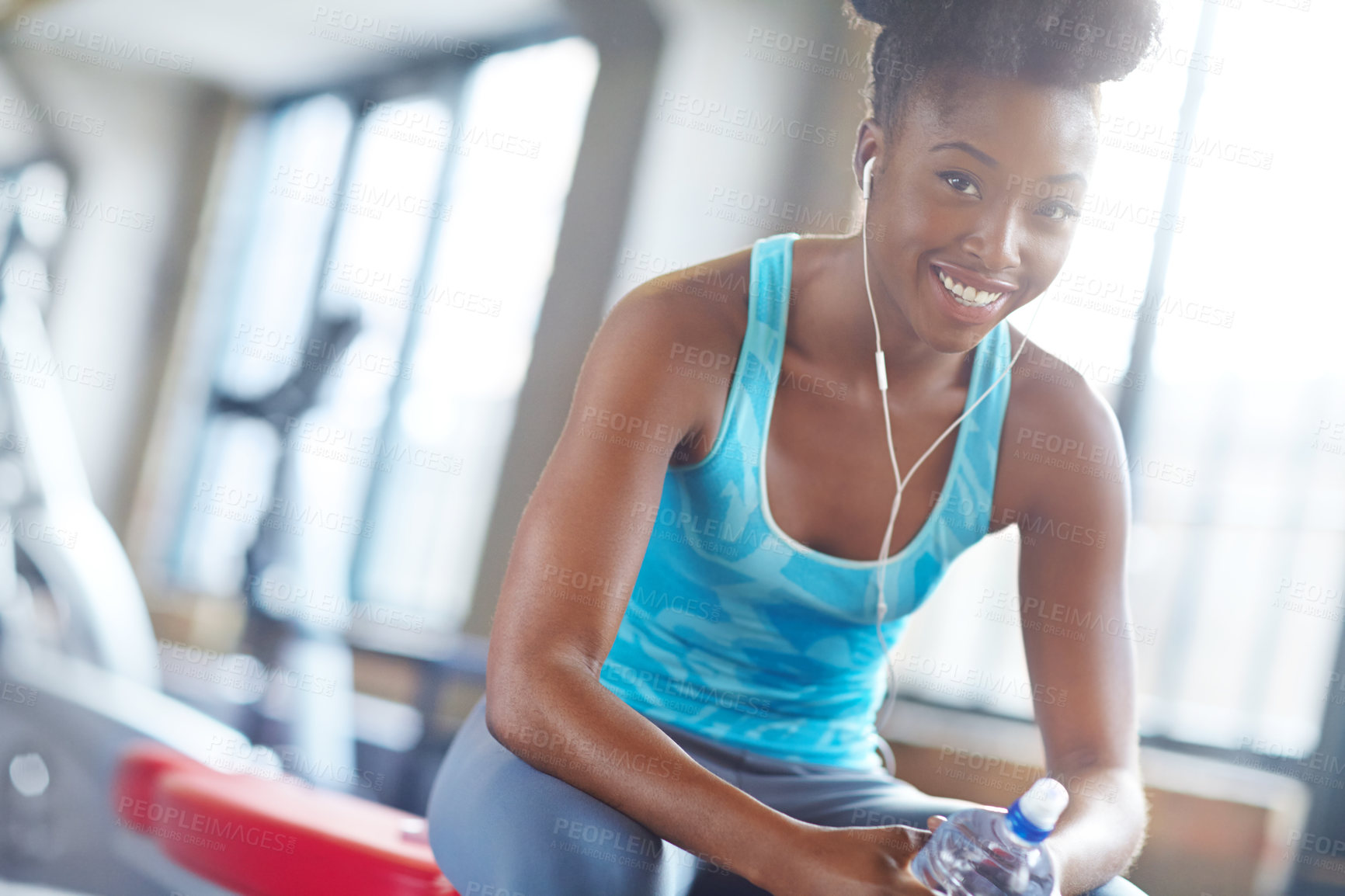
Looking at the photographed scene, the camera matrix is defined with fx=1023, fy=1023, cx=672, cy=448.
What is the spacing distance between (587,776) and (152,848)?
3.33ft

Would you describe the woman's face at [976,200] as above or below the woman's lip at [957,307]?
above

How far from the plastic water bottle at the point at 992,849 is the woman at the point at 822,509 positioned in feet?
0.32

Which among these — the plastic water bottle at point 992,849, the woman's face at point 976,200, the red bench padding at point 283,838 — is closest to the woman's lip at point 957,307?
the woman's face at point 976,200

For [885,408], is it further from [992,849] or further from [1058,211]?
[992,849]

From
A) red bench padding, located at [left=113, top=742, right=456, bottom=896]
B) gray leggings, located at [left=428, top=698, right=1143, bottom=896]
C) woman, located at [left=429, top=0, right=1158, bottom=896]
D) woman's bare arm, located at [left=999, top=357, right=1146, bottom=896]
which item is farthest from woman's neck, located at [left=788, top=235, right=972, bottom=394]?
red bench padding, located at [left=113, top=742, right=456, bottom=896]

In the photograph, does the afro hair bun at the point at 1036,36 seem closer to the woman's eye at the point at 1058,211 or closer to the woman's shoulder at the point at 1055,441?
the woman's eye at the point at 1058,211

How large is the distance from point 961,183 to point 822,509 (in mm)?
325

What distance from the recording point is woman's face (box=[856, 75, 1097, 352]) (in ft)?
2.97

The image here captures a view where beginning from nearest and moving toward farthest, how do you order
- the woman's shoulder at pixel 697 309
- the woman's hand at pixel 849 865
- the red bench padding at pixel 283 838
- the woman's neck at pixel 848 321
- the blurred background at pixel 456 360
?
the woman's hand at pixel 849 865 → the woman's shoulder at pixel 697 309 → the woman's neck at pixel 848 321 → the red bench padding at pixel 283 838 → the blurred background at pixel 456 360

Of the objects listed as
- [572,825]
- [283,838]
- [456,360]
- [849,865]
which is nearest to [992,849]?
[849,865]

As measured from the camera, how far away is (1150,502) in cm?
233

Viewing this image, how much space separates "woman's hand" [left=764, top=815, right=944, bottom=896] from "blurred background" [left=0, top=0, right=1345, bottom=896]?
1.17 meters

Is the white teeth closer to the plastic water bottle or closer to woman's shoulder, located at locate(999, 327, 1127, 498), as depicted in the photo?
woman's shoulder, located at locate(999, 327, 1127, 498)

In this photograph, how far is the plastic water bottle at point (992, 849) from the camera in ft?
2.25
